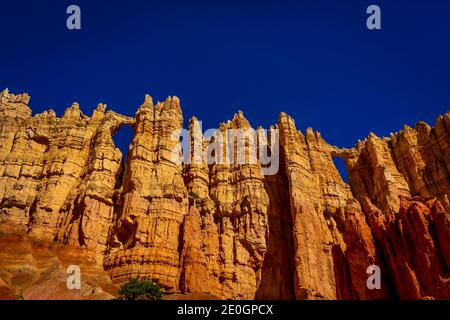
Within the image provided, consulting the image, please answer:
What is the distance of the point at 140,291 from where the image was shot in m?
44.0

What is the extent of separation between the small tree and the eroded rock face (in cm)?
297

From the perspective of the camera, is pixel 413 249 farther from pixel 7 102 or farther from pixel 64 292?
pixel 7 102

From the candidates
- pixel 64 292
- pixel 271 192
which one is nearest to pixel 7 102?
pixel 271 192

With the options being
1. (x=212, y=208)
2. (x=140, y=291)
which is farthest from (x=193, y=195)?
(x=140, y=291)

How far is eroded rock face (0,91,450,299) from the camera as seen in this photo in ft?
138

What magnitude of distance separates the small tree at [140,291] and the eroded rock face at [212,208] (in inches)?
117

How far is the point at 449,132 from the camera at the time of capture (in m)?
70.0

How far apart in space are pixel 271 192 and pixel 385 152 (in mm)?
20501

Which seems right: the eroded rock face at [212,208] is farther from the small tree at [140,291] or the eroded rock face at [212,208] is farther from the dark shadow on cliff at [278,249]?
the small tree at [140,291]

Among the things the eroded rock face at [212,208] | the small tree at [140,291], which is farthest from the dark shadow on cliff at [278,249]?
the small tree at [140,291]

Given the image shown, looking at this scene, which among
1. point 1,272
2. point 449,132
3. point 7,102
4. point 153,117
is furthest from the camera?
point 7,102

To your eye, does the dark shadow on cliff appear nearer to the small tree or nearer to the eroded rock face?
the eroded rock face

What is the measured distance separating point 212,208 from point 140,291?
2381 cm
